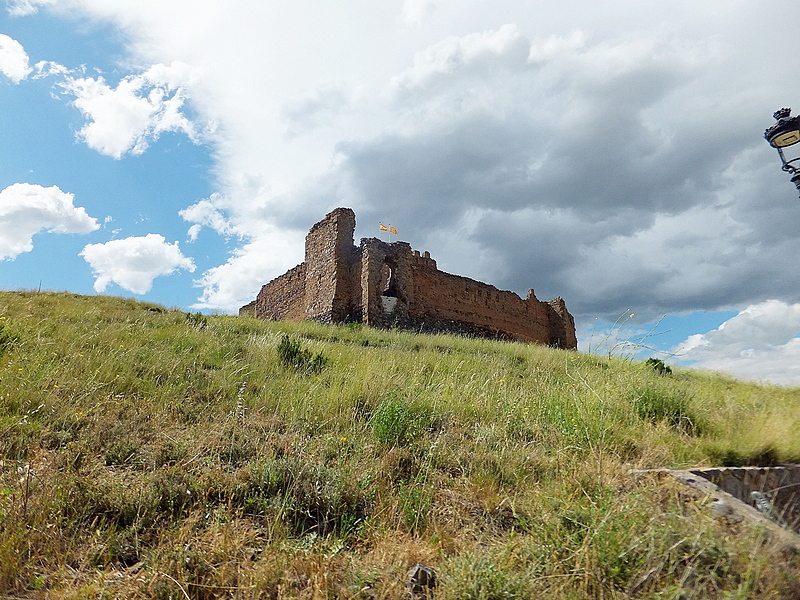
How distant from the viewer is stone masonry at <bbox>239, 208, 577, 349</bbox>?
1652 cm

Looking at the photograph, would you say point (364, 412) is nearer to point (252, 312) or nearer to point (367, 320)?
point (367, 320)

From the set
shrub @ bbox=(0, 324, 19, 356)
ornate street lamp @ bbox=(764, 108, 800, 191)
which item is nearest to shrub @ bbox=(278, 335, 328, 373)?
shrub @ bbox=(0, 324, 19, 356)

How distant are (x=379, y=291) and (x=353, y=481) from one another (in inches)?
515

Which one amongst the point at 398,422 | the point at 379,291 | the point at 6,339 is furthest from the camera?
the point at 379,291

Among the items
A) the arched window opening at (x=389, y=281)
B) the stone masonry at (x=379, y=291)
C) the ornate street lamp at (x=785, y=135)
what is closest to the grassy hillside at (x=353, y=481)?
the ornate street lamp at (x=785, y=135)

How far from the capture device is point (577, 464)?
3615 mm

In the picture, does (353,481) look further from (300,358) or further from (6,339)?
(6,339)

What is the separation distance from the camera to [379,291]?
16438mm

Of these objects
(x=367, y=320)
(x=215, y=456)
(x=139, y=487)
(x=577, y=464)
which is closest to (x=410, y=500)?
(x=577, y=464)

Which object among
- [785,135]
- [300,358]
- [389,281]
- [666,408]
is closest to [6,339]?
[300,358]

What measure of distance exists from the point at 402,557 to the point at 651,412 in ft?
11.0

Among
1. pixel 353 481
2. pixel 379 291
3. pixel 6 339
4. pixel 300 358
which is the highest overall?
pixel 379 291

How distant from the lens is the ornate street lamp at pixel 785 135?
236 inches

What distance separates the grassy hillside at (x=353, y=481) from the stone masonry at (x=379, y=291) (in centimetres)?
1032
